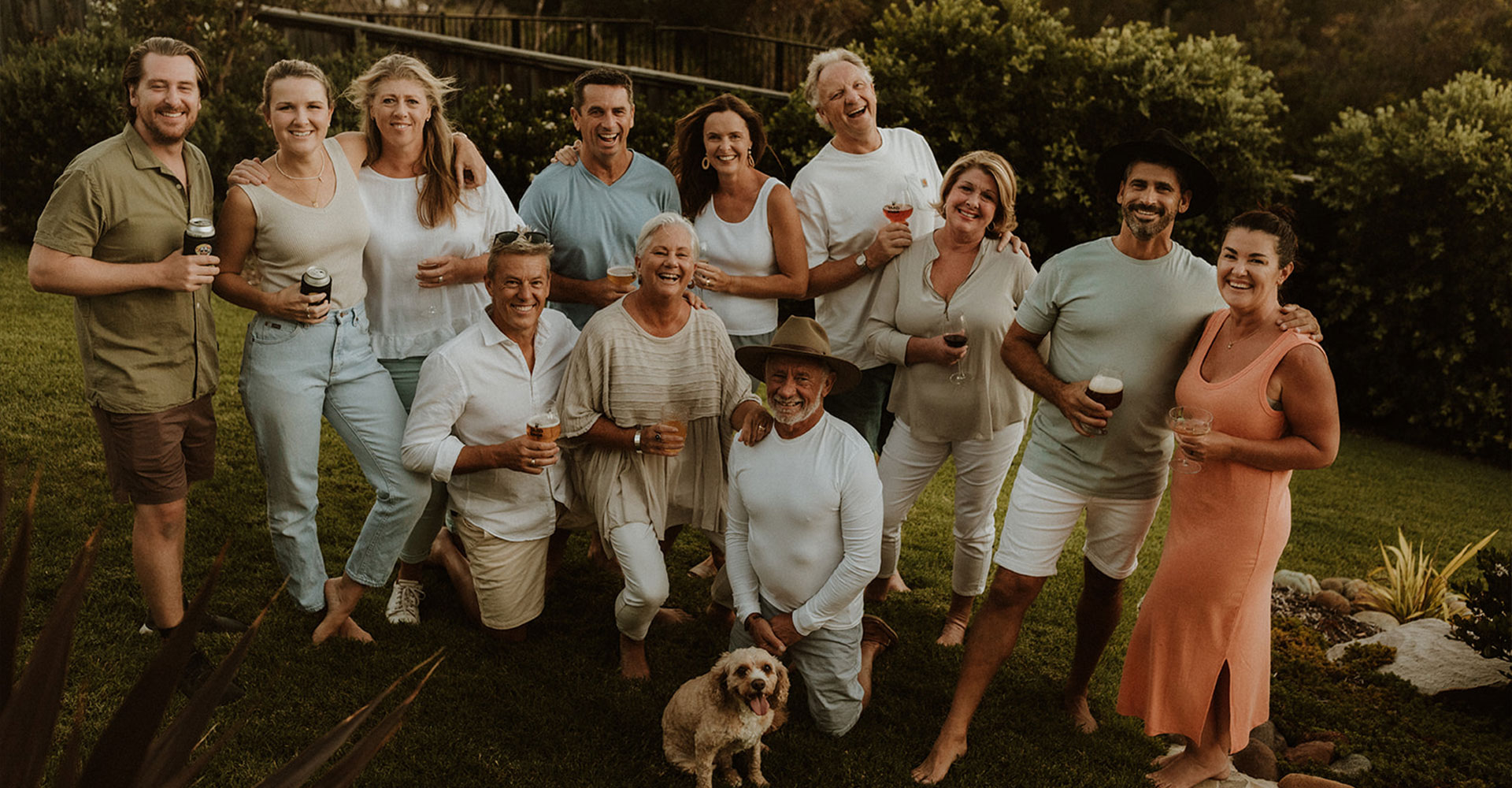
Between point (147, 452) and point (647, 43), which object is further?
point (647, 43)

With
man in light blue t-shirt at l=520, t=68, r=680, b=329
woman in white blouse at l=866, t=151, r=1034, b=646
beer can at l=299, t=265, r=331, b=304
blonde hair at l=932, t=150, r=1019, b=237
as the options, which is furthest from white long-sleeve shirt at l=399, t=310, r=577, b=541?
blonde hair at l=932, t=150, r=1019, b=237

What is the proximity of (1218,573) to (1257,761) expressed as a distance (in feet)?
4.14

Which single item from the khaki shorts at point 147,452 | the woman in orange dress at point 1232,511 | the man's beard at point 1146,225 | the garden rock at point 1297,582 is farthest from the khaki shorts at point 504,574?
the garden rock at point 1297,582

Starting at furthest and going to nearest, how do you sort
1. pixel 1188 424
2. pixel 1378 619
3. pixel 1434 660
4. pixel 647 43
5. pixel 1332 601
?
pixel 647 43 < pixel 1332 601 < pixel 1378 619 < pixel 1434 660 < pixel 1188 424

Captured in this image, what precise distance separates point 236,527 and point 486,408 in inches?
90.2

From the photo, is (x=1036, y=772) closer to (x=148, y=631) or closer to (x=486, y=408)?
(x=486, y=408)

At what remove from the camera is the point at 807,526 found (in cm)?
409

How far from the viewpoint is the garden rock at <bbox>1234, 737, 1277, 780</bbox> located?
177 inches

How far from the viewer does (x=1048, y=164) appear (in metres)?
10.2

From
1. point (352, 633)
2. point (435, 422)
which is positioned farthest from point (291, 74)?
point (352, 633)

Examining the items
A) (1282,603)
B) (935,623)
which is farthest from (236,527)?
(1282,603)

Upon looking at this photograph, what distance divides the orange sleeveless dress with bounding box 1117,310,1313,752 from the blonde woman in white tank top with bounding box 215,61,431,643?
316 cm

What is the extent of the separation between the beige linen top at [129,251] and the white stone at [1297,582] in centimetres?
618

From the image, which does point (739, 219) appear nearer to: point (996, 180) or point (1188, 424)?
point (996, 180)
